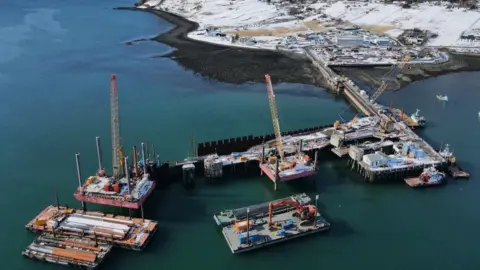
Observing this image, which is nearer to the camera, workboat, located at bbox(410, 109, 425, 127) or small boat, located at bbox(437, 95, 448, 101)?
workboat, located at bbox(410, 109, 425, 127)

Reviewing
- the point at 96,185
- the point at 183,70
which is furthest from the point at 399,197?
the point at 183,70

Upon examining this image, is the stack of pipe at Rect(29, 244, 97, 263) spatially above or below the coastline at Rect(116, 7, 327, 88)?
below

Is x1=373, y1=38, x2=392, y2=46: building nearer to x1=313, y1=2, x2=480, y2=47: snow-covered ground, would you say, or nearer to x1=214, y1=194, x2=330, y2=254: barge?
x1=313, y1=2, x2=480, y2=47: snow-covered ground

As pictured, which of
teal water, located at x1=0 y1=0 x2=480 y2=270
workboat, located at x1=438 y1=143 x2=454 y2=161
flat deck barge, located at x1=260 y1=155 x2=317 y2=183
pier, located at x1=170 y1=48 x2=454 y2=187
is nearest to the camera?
teal water, located at x1=0 y1=0 x2=480 y2=270

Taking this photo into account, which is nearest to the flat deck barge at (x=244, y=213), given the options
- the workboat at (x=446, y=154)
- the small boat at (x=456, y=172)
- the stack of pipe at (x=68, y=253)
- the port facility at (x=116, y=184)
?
the port facility at (x=116, y=184)

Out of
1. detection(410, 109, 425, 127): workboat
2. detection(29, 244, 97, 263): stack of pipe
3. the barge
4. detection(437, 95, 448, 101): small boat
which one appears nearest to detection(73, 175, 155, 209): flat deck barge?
detection(29, 244, 97, 263): stack of pipe

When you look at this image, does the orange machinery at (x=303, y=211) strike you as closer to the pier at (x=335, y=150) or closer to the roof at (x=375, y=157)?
the pier at (x=335, y=150)

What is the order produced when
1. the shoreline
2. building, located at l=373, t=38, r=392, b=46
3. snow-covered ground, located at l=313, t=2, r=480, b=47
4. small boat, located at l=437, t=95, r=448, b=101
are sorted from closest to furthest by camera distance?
1. small boat, located at l=437, t=95, r=448, b=101
2. the shoreline
3. building, located at l=373, t=38, r=392, b=46
4. snow-covered ground, located at l=313, t=2, r=480, b=47
